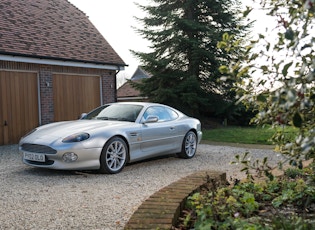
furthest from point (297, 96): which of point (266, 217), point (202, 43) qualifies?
point (202, 43)

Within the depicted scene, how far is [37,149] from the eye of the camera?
→ 5934 millimetres

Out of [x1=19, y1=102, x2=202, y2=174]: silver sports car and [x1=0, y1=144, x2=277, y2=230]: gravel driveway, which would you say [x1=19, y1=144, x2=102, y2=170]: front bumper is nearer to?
[x1=19, y1=102, x2=202, y2=174]: silver sports car

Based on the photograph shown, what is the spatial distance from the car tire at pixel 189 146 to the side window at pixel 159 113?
65cm

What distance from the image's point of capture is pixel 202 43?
17453mm

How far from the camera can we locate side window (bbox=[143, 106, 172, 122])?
7.14 m

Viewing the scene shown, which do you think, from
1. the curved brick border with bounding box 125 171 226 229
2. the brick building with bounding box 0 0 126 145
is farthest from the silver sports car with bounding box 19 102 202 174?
the brick building with bounding box 0 0 126 145

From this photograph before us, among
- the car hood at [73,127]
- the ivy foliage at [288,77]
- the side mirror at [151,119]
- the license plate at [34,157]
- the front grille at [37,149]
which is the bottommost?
the license plate at [34,157]

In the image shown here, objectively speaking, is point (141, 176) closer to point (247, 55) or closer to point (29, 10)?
point (247, 55)

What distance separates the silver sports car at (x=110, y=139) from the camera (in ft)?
18.9

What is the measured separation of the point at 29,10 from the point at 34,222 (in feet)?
38.0

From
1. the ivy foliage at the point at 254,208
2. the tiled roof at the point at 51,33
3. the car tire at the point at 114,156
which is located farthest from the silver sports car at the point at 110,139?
the tiled roof at the point at 51,33

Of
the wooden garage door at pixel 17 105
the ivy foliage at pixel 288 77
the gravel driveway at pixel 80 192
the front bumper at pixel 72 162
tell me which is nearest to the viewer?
the ivy foliage at pixel 288 77

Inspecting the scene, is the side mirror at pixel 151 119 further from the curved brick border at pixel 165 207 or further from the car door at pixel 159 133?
the curved brick border at pixel 165 207

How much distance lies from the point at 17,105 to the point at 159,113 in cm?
550
